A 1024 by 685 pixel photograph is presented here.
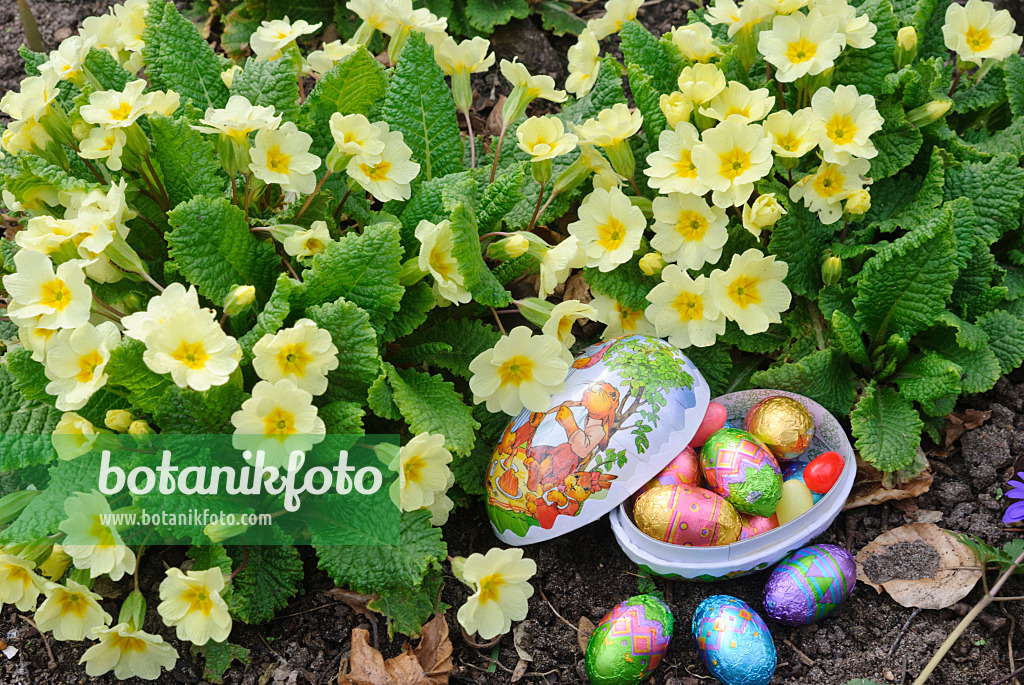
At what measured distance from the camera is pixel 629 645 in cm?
188

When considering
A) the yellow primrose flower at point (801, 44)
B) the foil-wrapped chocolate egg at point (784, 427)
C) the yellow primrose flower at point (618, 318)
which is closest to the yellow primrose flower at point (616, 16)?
the yellow primrose flower at point (801, 44)

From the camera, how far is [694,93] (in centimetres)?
233

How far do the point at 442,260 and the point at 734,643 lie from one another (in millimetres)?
1058

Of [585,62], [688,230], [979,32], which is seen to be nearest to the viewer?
[688,230]

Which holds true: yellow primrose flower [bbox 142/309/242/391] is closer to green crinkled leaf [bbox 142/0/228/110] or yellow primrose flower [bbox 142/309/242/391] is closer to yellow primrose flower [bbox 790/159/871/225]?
green crinkled leaf [bbox 142/0/228/110]

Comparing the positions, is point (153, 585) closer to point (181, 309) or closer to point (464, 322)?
point (181, 309)

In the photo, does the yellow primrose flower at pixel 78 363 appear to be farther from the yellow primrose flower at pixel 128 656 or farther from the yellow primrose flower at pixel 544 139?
the yellow primrose flower at pixel 544 139

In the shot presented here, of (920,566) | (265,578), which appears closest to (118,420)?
(265,578)

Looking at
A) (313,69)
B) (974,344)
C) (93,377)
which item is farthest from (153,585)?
(974,344)

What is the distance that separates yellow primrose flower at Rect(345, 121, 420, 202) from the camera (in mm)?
2109

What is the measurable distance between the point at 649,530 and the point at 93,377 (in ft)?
4.04

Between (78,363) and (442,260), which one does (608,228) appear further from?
(78,363)

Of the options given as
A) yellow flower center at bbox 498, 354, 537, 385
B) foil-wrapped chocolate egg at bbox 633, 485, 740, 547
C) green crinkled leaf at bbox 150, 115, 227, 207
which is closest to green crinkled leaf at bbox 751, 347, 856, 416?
foil-wrapped chocolate egg at bbox 633, 485, 740, 547

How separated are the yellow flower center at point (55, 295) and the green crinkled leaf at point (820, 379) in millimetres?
1668
